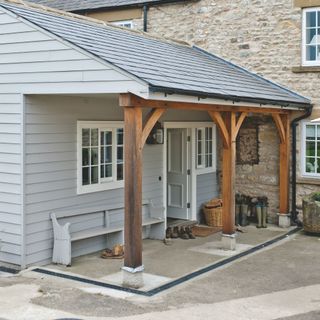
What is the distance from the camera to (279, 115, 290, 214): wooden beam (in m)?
11.9

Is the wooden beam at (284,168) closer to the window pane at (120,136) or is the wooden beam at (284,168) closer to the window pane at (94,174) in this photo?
the window pane at (120,136)

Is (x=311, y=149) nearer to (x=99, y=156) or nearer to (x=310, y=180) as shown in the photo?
(x=310, y=180)

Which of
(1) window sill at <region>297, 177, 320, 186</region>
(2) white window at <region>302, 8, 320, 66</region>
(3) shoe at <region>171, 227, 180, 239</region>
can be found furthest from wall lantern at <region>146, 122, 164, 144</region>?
(2) white window at <region>302, 8, 320, 66</region>

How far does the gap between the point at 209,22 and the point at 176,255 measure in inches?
246

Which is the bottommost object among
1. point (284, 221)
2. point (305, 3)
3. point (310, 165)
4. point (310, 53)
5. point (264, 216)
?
point (284, 221)

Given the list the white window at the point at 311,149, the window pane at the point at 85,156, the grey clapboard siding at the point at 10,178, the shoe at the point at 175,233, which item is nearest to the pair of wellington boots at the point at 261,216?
the white window at the point at 311,149

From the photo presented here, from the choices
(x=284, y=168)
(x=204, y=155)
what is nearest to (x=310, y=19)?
(x=284, y=168)

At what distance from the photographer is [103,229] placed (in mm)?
9484

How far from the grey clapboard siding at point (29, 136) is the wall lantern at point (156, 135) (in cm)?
227

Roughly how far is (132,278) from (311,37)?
736 centimetres

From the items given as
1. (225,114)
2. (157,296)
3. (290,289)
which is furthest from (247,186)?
(157,296)

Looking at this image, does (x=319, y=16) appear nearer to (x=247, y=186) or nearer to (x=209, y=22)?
(x=209, y=22)

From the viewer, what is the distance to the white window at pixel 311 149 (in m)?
11.9

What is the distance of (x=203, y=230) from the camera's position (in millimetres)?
11688
